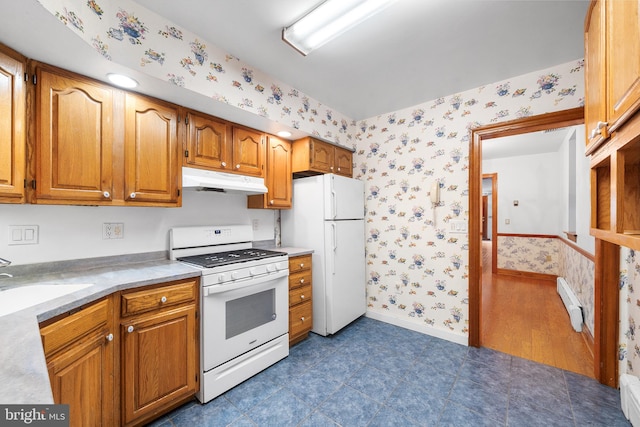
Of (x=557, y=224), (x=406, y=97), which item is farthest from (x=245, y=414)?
(x=557, y=224)

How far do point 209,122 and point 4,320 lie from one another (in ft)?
5.22

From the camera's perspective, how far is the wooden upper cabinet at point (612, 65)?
780mm

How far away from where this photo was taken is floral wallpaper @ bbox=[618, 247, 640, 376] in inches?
65.6

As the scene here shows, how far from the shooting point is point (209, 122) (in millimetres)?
2057

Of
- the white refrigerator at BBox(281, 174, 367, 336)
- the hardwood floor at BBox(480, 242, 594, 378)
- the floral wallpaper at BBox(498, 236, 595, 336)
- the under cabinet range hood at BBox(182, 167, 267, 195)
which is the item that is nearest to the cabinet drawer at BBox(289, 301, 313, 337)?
the white refrigerator at BBox(281, 174, 367, 336)

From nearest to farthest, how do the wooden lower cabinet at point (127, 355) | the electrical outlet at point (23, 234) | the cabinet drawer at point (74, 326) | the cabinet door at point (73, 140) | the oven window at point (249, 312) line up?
the cabinet drawer at point (74, 326)
the wooden lower cabinet at point (127, 355)
the cabinet door at point (73, 140)
the electrical outlet at point (23, 234)
the oven window at point (249, 312)

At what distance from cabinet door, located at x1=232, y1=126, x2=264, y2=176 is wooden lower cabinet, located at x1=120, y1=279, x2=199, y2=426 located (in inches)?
40.8

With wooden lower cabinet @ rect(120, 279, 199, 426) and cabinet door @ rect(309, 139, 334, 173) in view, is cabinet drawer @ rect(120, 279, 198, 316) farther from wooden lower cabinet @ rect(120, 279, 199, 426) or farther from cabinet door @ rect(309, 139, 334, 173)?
cabinet door @ rect(309, 139, 334, 173)

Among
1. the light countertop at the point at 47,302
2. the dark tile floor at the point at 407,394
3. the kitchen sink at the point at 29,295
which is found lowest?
the dark tile floor at the point at 407,394

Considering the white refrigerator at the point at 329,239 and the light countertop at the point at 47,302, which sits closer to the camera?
the light countertop at the point at 47,302

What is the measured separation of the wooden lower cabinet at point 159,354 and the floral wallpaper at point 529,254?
18.5 feet

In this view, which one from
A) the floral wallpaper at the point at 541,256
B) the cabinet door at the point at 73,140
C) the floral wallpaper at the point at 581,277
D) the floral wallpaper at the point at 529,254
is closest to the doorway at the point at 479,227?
the floral wallpaper at the point at 581,277

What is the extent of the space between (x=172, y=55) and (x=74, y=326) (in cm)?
155

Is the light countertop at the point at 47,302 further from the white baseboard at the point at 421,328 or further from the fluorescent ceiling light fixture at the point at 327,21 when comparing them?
the white baseboard at the point at 421,328
